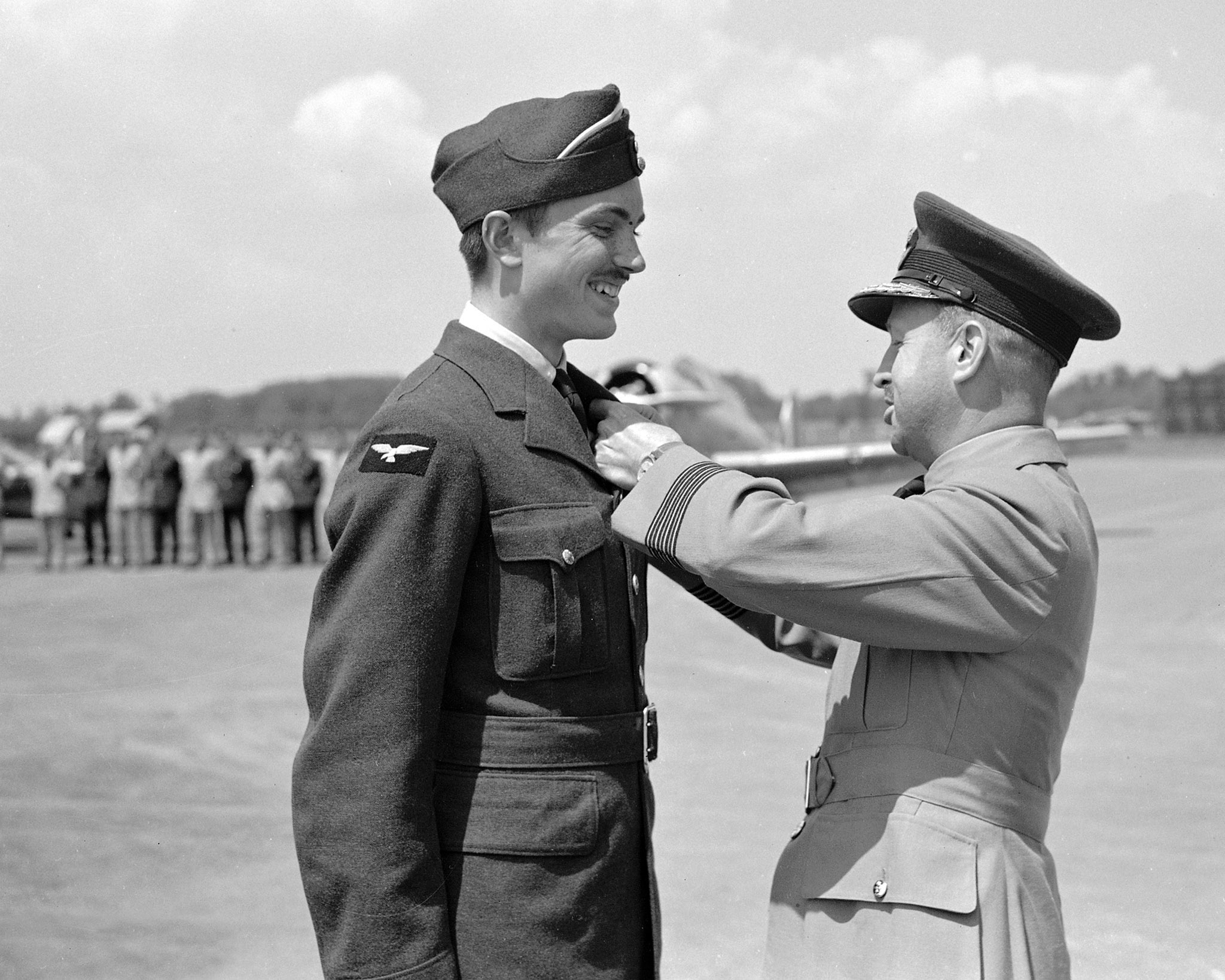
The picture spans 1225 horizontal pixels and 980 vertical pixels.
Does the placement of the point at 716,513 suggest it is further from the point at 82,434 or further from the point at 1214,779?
the point at 82,434

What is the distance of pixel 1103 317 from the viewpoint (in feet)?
6.23

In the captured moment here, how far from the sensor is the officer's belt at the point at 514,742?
1.80 m

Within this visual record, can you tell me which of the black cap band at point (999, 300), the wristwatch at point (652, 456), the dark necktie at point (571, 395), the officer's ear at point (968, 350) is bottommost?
the wristwatch at point (652, 456)

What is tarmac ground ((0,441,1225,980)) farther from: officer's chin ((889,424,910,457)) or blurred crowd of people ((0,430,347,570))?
blurred crowd of people ((0,430,347,570))

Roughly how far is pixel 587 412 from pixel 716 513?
45cm

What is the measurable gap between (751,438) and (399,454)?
20.5 m

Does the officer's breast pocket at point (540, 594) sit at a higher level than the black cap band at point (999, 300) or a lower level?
lower

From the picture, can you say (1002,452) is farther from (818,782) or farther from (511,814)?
(511,814)

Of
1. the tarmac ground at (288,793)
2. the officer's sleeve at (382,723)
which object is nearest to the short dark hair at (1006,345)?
the officer's sleeve at (382,723)

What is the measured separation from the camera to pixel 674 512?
1775mm

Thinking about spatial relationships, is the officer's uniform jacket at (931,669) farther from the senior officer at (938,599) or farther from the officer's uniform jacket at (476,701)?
the officer's uniform jacket at (476,701)

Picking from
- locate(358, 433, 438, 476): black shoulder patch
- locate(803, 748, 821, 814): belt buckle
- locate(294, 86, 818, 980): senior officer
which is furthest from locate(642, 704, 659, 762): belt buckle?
locate(358, 433, 438, 476): black shoulder patch

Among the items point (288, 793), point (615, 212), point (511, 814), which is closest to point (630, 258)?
point (615, 212)

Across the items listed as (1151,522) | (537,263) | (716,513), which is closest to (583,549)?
(716,513)
